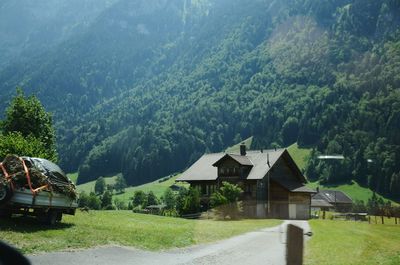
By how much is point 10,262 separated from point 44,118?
2213 inches

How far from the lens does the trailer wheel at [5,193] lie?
2156 cm

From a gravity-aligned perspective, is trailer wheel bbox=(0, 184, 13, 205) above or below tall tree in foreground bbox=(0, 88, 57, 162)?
below

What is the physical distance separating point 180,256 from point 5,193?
8.17 m

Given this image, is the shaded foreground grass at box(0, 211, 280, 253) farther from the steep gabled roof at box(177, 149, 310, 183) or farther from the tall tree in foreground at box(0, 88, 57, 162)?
the steep gabled roof at box(177, 149, 310, 183)

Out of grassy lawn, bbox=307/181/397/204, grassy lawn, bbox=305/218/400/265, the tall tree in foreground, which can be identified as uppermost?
the tall tree in foreground

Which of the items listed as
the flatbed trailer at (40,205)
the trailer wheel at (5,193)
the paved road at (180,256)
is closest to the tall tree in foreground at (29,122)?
the flatbed trailer at (40,205)

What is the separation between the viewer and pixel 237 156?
73.9m

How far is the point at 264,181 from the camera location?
72.5 metres

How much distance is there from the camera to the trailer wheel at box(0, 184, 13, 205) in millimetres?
21562

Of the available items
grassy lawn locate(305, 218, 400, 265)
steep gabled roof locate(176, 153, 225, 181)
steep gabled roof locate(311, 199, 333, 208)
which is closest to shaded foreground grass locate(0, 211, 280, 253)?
grassy lawn locate(305, 218, 400, 265)

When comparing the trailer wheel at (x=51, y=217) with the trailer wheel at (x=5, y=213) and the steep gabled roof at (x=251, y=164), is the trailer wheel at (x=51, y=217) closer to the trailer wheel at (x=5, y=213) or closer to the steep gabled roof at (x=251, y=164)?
the trailer wheel at (x=5, y=213)

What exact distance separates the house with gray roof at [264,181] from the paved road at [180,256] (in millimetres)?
44504

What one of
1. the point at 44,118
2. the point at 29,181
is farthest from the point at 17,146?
the point at 44,118

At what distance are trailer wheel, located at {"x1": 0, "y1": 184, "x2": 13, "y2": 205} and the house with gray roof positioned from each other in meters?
49.5
